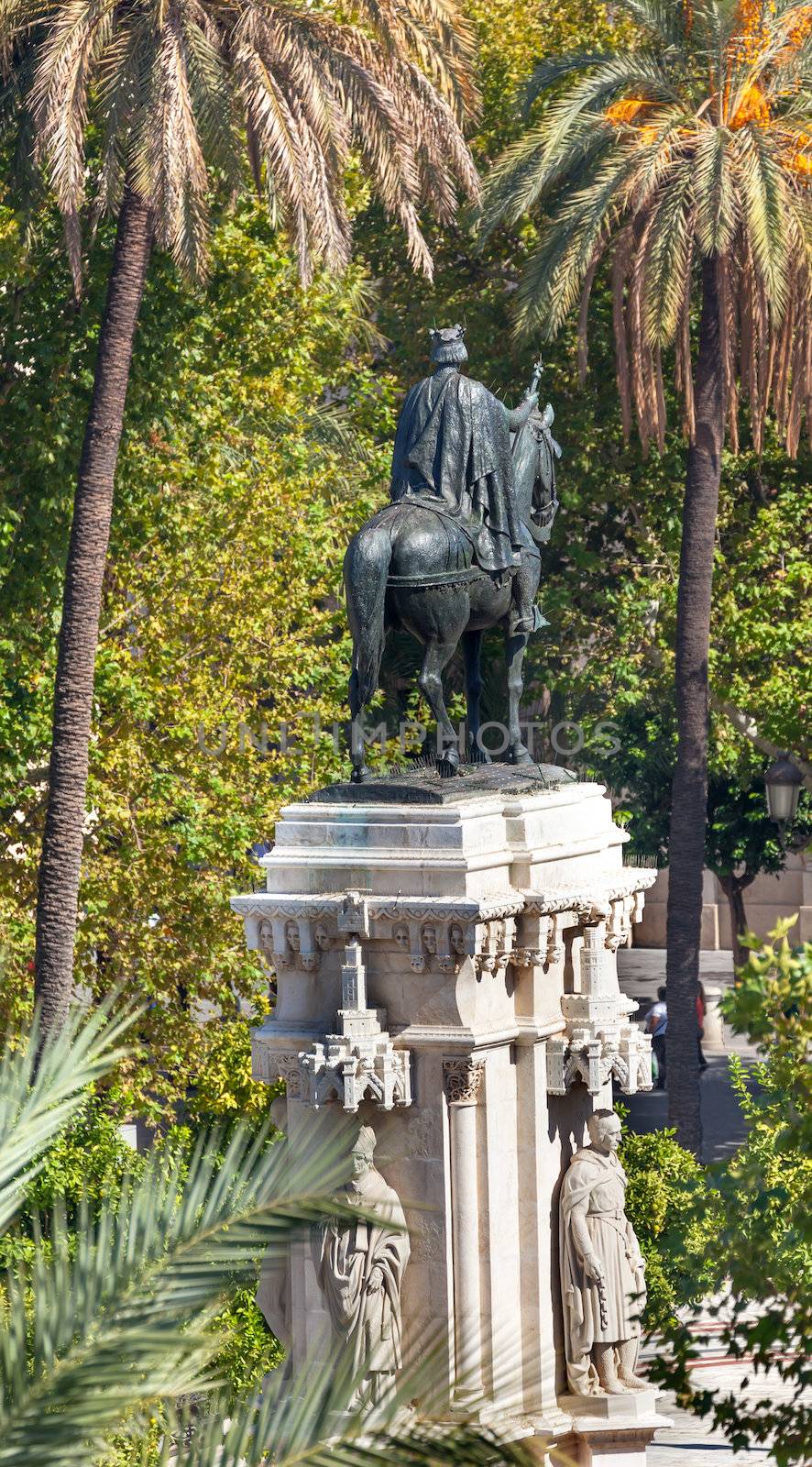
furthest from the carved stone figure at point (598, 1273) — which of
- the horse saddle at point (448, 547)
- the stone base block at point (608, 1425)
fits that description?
the horse saddle at point (448, 547)

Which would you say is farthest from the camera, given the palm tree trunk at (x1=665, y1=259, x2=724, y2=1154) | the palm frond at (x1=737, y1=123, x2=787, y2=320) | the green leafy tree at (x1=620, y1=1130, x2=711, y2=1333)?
the palm tree trunk at (x1=665, y1=259, x2=724, y2=1154)

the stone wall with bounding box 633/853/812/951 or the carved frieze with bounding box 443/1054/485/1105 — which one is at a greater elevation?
the stone wall with bounding box 633/853/812/951

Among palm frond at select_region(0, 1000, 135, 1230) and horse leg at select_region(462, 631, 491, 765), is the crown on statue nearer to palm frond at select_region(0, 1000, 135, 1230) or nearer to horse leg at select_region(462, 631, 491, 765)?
horse leg at select_region(462, 631, 491, 765)

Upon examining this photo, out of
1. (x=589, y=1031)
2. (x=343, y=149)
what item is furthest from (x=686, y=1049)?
(x=589, y=1031)

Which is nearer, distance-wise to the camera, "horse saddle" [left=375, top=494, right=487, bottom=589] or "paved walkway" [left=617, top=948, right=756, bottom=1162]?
"horse saddle" [left=375, top=494, right=487, bottom=589]

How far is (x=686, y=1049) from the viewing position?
2380 centimetres

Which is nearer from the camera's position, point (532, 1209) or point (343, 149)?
point (532, 1209)

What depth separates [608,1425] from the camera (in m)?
12.8

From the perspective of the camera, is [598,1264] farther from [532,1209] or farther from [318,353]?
[318,353]

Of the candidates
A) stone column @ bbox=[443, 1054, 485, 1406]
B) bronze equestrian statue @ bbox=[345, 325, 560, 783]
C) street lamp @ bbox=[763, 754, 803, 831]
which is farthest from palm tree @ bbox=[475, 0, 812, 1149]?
stone column @ bbox=[443, 1054, 485, 1406]

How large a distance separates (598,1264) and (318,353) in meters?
17.9

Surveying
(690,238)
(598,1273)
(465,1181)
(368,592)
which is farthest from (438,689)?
(690,238)

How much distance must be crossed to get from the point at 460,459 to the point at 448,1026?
3.08m

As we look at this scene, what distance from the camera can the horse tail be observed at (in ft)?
41.5
